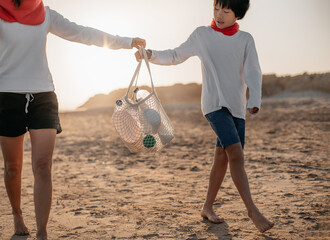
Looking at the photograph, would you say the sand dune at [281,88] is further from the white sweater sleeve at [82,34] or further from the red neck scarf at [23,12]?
the red neck scarf at [23,12]

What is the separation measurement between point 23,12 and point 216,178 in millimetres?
2129

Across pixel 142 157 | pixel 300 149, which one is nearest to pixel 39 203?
pixel 142 157

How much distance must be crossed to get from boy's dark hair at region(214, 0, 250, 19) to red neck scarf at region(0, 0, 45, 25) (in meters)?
1.43

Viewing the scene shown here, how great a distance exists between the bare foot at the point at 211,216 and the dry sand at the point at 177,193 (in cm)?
7

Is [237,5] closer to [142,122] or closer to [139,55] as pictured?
[139,55]

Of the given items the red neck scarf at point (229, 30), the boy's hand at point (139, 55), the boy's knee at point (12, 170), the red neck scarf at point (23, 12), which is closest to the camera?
the red neck scarf at point (23, 12)

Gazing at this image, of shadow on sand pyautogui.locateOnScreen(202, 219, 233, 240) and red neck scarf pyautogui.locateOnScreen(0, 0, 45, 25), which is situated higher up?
red neck scarf pyautogui.locateOnScreen(0, 0, 45, 25)

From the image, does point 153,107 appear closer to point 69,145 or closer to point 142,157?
point 142,157

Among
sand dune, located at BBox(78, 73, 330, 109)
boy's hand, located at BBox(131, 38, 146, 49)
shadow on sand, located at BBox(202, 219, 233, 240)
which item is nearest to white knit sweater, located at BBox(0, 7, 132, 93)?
boy's hand, located at BBox(131, 38, 146, 49)

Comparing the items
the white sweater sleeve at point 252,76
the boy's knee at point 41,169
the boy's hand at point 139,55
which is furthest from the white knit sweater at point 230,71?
the boy's knee at point 41,169

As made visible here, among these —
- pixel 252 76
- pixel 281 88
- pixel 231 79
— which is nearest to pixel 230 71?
pixel 231 79

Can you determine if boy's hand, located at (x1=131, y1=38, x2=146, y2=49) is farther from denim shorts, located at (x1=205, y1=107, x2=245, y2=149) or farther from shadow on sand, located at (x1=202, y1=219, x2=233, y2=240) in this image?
shadow on sand, located at (x1=202, y1=219, x2=233, y2=240)

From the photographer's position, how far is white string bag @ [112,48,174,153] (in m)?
3.50

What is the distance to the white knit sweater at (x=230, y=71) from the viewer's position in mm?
3355
